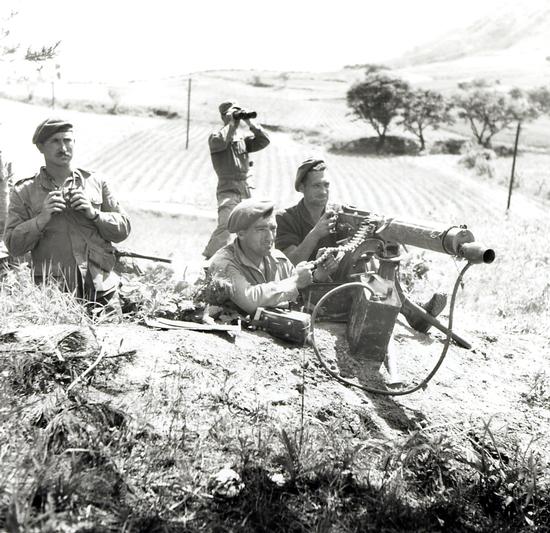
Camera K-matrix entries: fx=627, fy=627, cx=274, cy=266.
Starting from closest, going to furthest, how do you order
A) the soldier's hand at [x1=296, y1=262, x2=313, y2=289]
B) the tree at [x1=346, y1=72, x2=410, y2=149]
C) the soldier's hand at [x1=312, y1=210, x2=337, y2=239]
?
the soldier's hand at [x1=296, y1=262, x2=313, y2=289]
the soldier's hand at [x1=312, y1=210, x2=337, y2=239]
the tree at [x1=346, y1=72, x2=410, y2=149]

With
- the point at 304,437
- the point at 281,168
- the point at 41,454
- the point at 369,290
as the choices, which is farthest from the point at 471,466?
the point at 281,168

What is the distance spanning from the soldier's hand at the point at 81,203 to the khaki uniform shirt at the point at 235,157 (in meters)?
3.66

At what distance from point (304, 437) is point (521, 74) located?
81.1m

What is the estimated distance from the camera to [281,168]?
33125 millimetres

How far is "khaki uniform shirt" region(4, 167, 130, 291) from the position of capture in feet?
15.1


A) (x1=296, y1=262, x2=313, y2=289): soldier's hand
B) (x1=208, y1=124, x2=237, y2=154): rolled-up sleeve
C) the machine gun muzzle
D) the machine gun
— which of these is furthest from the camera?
(x1=208, y1=124, x2=237, y2=154): rolled-up sleeve

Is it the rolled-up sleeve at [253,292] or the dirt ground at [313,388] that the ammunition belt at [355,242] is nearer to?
the rolled-up sleeve at [253,292]

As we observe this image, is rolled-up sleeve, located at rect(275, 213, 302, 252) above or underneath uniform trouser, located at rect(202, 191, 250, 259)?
above

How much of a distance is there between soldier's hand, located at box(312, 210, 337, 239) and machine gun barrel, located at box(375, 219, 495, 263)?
1.81 ft

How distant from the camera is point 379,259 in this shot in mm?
4266

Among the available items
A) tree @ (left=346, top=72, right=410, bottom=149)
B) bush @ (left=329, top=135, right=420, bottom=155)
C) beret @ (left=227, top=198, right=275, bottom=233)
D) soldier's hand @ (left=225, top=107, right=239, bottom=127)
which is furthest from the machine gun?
tree @ (left=346, top=72, right=410, bottom=149)

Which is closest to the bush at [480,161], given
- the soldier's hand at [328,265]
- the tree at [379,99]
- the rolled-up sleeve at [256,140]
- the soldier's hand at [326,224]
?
the tree at [379,99]

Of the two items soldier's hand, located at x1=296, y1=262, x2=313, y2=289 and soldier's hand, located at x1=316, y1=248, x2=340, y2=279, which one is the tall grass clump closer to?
soldier's hand, located at x1=296, y1=262, x2=313, y2=289

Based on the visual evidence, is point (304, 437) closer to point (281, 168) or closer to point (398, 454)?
point (398, 454)
